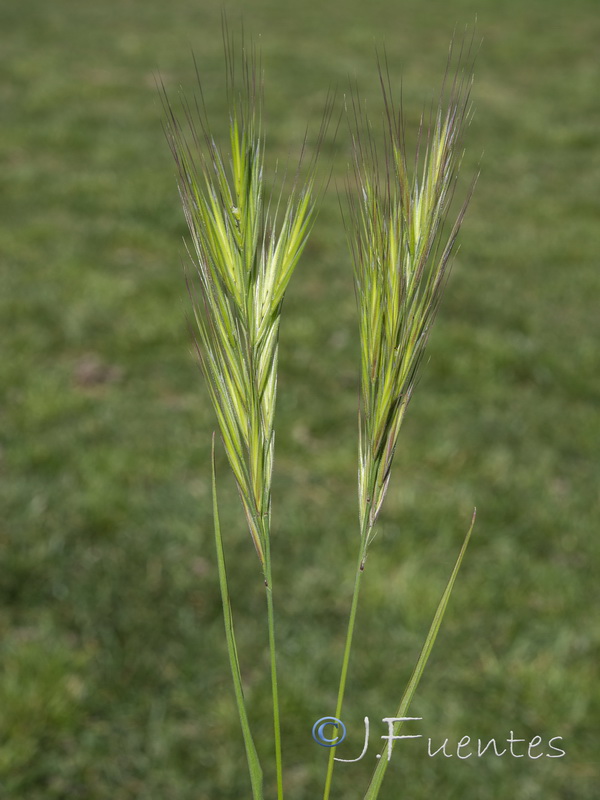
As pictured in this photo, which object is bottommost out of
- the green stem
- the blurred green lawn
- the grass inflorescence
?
the blurred green lawn

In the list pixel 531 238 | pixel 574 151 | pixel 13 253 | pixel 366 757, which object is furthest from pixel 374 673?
pixel 574 151

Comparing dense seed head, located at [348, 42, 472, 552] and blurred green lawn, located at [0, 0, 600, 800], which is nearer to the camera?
dense seed head, located at [348, 42, 472, 552]

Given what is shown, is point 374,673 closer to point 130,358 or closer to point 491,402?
point 491,402

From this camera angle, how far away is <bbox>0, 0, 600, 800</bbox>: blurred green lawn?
2.78 m

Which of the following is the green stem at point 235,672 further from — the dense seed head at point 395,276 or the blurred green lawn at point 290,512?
the blurred green lawn at point 290,512

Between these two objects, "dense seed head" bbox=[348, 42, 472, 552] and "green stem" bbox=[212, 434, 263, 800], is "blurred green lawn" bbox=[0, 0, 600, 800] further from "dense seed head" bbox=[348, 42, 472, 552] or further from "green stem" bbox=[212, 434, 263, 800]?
"green stem" bbox=[212, 434, 263, 800]

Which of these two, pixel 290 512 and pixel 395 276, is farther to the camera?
pixel 290 512

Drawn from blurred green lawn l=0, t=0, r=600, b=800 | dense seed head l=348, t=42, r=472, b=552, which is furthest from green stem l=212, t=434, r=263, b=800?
blurred green lawn l=0, t=0, r=600, b=800

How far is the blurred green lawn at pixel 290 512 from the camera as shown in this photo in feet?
9.12

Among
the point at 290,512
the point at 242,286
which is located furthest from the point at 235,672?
the point at 290,512

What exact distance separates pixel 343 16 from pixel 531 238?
8.55 m

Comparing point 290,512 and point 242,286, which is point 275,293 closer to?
point 242,286

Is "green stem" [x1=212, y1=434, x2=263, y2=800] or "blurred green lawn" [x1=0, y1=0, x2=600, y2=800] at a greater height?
"green stem" [x1=212, y1=434, x2=263, y2=800]

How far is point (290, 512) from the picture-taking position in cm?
382
